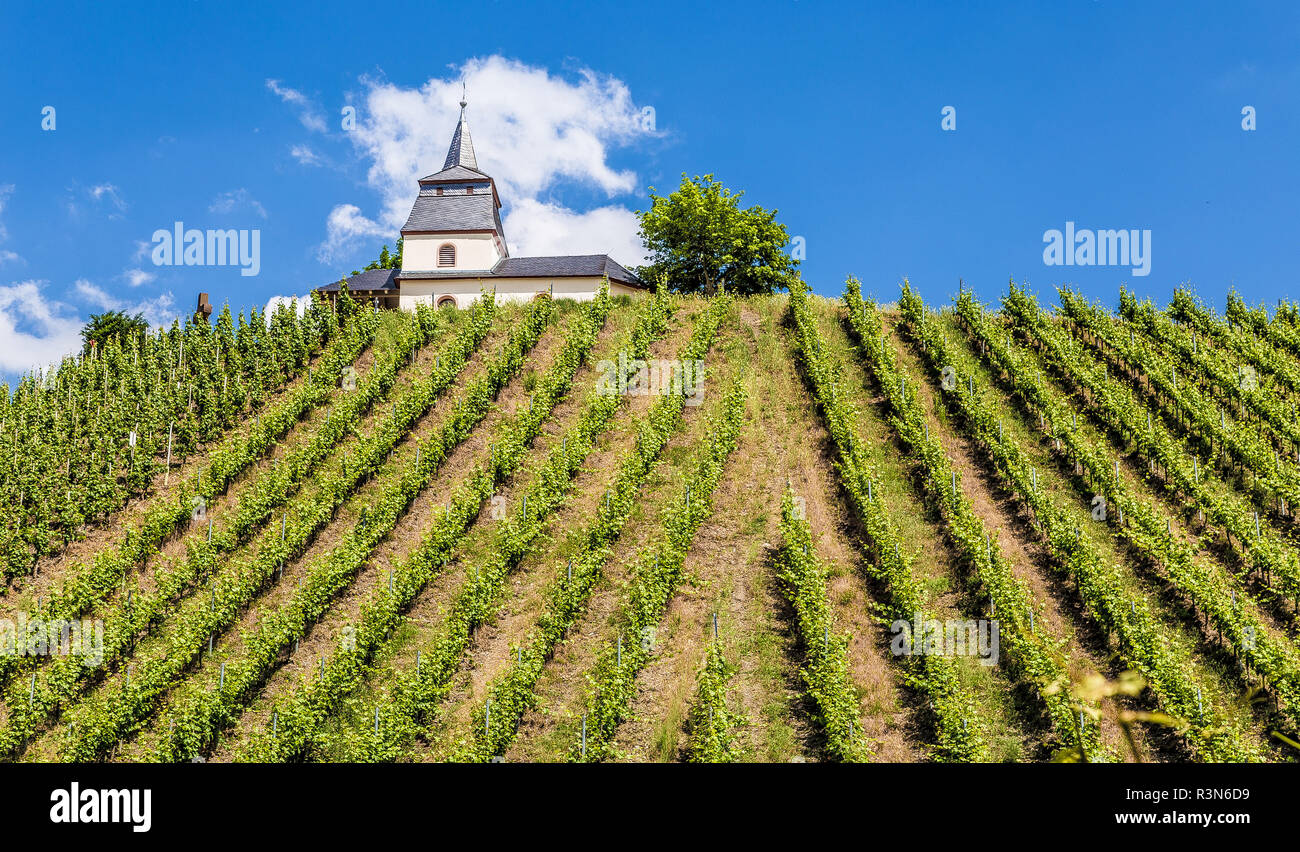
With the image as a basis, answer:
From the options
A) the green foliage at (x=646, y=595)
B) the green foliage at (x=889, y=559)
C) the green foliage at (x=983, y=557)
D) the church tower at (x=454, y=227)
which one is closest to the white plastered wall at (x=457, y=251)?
the church tower at (x=454, y=227)

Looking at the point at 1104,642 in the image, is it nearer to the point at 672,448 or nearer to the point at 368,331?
the point at 672,448

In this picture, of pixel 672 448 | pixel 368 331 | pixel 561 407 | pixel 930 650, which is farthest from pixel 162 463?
pixel 930 650

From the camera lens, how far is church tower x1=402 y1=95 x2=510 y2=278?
43438mm

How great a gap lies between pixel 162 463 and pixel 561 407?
431 inches

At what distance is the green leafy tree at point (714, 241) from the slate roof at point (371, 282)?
13.2 metres

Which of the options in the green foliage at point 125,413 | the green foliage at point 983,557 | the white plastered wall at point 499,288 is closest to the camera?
the green foliage at point 983,557

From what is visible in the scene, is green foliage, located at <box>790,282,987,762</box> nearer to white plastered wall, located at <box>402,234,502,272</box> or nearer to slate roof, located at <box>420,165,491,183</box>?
white plastered wall, located at <box>402,234,502,272</box>

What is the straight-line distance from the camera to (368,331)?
31.3 m

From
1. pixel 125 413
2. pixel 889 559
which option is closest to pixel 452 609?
pixel 889 559

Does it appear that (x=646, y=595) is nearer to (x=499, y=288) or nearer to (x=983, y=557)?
(x=983, y=557)

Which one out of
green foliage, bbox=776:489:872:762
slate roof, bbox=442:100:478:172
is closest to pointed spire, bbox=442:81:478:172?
slate roof, bbox=442:100:478:172

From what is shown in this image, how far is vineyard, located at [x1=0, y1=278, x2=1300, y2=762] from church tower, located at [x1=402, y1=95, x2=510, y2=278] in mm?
13242

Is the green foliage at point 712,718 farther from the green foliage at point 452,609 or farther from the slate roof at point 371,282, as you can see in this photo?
the slate roof at point 371,282

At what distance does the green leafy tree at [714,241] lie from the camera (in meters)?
42.7
